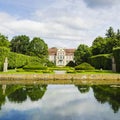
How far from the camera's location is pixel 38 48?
3130 inches

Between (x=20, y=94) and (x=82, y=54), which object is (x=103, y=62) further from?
(x=20, y=94)

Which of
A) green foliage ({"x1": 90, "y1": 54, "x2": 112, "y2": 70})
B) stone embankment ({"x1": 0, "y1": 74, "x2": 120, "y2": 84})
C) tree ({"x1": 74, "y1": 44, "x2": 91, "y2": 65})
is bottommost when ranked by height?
stone embankment ({"x1": 0, "y1": 74, "x2": 120, "y2": 84})

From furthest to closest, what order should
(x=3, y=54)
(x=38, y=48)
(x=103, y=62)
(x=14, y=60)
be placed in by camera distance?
1. (x=38, y=48)
2. (x=103, y=62)
3. (x=14, y=60)
4. (x=3, y=54)

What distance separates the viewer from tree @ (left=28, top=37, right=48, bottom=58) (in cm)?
7950

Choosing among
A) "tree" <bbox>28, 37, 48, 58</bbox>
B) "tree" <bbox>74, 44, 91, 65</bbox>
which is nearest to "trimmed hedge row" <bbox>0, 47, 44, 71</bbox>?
"tree" <bbox>28, 37, 48, 58</bbox>

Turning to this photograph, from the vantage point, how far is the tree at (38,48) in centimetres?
7950

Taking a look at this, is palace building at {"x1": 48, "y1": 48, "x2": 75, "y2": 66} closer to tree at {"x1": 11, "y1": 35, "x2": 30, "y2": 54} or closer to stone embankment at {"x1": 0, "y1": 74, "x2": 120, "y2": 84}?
tree at {"x1": 11, "y1": 35, "x2": 30, "y2": 54}

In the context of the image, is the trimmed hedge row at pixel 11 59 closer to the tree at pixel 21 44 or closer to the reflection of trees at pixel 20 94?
the reflection of trees at pixel 20 94

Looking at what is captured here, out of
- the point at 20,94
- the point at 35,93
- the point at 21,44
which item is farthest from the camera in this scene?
the point at 21,44

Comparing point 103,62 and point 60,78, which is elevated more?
point 103,62

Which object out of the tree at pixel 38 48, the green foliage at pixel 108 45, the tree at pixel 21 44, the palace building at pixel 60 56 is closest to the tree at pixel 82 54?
the green foliage at pixel 108 45

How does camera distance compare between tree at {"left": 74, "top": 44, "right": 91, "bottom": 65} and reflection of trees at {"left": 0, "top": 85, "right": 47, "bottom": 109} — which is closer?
reflection of trees at {"left": 0, "top": 85, "right": 47, "bottom": 109}

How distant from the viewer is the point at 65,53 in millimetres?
110188

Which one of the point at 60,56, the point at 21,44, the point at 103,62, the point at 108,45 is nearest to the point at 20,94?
the point at 103,62
